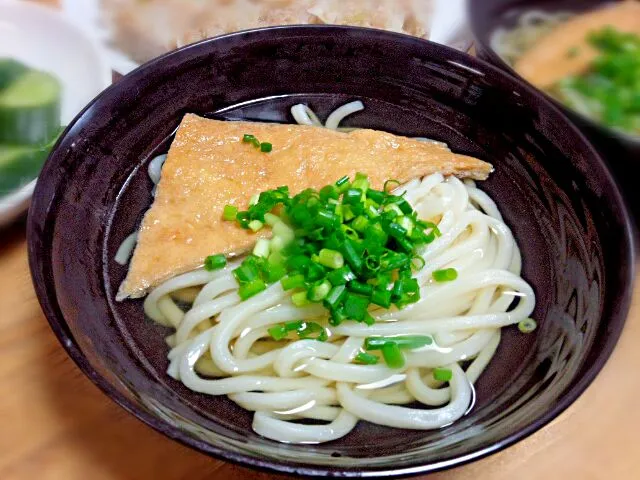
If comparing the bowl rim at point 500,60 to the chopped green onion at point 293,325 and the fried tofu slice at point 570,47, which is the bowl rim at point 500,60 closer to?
the fried tofu slice at point 570,47

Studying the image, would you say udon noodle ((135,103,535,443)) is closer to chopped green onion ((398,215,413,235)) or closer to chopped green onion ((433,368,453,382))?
chopped green onion ((433,368,453,382))

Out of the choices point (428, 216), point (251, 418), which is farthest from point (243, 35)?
point (251, 418)

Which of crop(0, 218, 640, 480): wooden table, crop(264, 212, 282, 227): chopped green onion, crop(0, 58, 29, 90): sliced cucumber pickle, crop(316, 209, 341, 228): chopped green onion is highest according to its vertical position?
crop(0, 58, 29, 90): sliced cucumber pickle

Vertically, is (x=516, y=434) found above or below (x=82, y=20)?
below

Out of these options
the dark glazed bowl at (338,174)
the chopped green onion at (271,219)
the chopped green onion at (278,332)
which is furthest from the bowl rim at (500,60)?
the chopped green onion at (278,332)

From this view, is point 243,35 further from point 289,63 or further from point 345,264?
point 345,264

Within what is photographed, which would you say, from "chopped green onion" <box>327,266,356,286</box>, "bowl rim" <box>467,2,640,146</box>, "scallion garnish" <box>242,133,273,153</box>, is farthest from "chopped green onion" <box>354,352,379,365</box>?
"bowl rim" <box>467,2,640,146</box>
